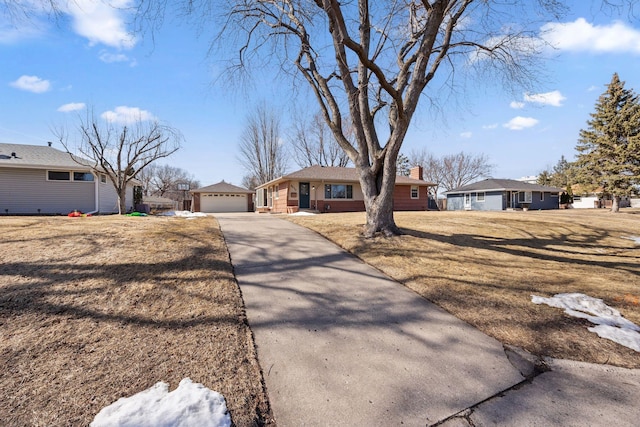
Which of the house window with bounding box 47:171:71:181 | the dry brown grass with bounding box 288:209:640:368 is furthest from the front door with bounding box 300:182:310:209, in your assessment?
the house window with bounding box 47:171:71:181

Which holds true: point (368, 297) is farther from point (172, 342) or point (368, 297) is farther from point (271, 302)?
point (172, 342)

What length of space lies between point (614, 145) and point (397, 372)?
32.6 m

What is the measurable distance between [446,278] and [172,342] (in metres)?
4.24

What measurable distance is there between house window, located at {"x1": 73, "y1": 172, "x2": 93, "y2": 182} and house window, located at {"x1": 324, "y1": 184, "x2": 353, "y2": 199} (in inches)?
569

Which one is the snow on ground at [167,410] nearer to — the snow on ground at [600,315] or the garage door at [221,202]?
the snow on ground at [600,315]

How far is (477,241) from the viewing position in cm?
812

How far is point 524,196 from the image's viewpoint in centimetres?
3045

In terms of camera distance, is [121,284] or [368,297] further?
[368,297]

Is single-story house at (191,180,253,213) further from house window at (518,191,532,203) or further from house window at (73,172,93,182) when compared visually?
house window at (518,191,532,203)

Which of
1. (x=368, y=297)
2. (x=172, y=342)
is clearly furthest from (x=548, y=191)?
(x=172, y=342)

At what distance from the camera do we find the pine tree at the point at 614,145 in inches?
904

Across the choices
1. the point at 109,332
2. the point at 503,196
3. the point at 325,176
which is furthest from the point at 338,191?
the point at 109,332

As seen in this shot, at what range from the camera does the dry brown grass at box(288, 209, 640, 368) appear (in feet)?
10.7

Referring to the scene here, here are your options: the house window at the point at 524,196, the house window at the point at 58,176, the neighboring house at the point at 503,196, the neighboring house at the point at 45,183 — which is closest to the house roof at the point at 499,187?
the neighboring house at the point at 503,196
